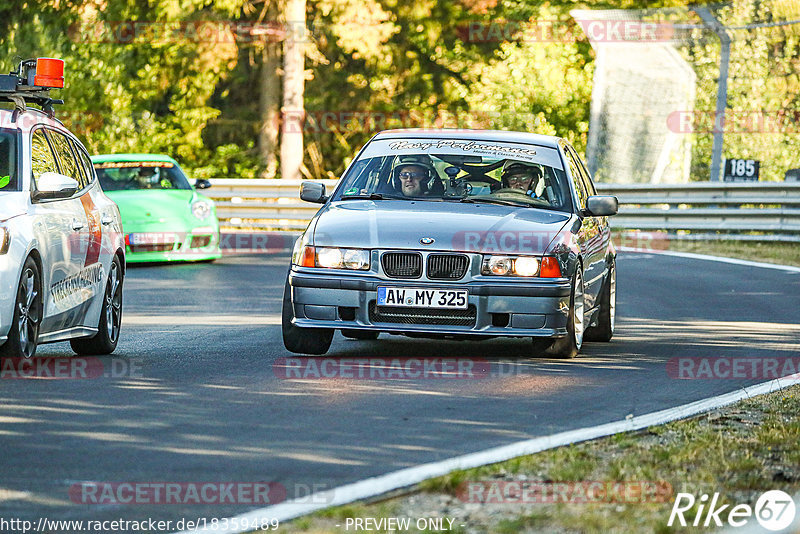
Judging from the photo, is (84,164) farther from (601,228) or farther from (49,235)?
(601,228)

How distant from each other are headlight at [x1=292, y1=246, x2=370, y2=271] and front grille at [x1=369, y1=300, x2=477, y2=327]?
259mm

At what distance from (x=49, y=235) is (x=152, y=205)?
1055 cm

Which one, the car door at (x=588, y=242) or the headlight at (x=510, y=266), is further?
the car door at (x=588, y=242)

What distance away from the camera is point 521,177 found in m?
10.6

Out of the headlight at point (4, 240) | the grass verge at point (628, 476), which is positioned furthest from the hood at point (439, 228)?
the grass verge at point (628, 476)

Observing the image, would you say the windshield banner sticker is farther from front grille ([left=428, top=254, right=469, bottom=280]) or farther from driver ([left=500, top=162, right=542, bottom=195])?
front grille ([left=428, top=254, right=469, bottom=280])

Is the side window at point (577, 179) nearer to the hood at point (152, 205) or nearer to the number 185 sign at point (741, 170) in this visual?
the hood at point (152, 205)

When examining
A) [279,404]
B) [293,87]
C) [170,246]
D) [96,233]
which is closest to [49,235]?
[96,233]

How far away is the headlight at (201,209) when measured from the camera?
1981 cm

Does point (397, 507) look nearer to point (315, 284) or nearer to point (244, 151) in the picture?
point (315, 284)

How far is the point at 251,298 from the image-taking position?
15.0 m

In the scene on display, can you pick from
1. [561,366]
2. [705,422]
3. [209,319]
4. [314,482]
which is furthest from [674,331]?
[314,482]

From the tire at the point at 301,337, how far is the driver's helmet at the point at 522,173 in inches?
66.8

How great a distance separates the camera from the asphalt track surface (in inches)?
240
